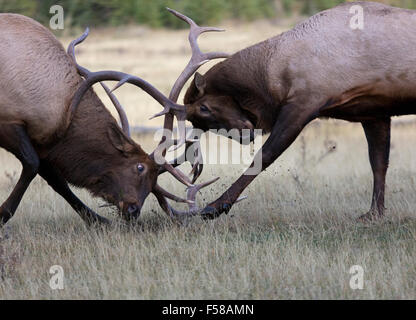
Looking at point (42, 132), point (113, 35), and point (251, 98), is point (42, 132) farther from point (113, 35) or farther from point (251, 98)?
point (113, 35)

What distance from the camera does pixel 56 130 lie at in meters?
6.89

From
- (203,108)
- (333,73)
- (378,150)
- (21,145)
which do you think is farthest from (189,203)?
(378,150)

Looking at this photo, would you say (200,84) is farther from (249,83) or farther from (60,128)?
(60,128)

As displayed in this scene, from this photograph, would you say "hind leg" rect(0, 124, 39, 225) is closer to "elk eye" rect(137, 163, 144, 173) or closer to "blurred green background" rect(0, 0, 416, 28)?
"elk eye" rect(137, 163, 144, 173)

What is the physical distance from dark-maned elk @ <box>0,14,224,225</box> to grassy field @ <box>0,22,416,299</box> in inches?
16.2

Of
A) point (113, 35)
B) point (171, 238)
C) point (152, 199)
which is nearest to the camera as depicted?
point (171, 238)

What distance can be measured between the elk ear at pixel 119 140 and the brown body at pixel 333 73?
0.93 m

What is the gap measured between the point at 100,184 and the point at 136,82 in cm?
99

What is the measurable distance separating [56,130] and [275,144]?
1.98 meters

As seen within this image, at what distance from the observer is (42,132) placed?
686cm

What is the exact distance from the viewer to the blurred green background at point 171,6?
28231 millimetres

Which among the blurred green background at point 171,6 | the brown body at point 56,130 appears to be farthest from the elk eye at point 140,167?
the blurred green background at point 171,6

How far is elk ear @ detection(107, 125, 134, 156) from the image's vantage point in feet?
22.9
